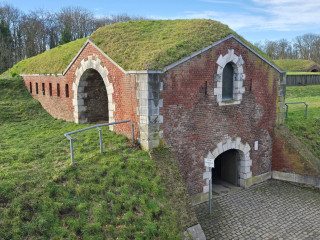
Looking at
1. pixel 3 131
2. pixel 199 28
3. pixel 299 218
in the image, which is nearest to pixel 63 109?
pixel 3 131

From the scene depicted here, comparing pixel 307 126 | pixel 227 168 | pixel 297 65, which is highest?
pixel 297 65

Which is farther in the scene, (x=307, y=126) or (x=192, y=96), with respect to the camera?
(x=307, y=126)

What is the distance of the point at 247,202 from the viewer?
10953mm

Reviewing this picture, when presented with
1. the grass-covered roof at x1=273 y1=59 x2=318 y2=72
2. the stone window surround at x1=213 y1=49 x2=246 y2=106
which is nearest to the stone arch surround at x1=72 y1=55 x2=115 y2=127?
the stone window surround at x1=213 y1=49 x2=246 y2=106

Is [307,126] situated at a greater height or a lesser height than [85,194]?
greater

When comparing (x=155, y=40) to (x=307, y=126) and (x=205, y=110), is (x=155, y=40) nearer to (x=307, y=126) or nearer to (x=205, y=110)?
(x=205, y=110)

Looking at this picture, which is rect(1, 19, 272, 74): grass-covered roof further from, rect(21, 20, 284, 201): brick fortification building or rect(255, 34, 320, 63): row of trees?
rect(255, 34, 320, 63): row of trees

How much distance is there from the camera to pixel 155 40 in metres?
11.4

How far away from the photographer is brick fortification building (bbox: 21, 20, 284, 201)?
9.51 m

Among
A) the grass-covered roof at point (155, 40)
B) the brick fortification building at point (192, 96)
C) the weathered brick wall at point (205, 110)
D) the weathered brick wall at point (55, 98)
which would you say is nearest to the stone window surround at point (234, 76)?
the brick fortification building at point (192, 96)

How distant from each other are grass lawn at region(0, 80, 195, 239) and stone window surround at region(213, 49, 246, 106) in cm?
366

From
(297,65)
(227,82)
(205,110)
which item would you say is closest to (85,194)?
(205,110)

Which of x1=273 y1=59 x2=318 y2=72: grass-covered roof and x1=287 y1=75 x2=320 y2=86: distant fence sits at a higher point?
x1=273 y1=59 x2=318 y2=72: grass-covered roof

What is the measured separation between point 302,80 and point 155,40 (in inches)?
1096
